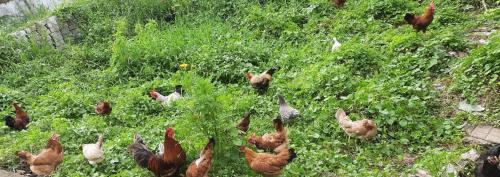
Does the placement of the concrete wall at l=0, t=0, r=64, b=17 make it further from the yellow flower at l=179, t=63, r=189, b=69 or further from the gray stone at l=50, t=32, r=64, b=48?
the yellow flower at l=179, t=63, r=189, b=69

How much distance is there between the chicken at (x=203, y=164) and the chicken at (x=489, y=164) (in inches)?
87.8

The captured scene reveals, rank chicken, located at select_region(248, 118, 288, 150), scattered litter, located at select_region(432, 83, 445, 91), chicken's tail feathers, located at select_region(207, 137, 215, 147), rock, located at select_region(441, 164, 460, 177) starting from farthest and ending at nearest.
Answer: scattered litter, located at select_region(432, 83, 445, 91) → chicken, located at select_region(248, 118, 288, 150) → chicken's tail feathers, located at select_region(207, 137, 215, 147) → rock, located at select_region(441, 164, 460, 177)

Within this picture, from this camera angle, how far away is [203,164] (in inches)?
159

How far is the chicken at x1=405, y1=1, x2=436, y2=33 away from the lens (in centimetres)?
627

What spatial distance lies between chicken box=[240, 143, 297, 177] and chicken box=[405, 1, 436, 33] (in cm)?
322

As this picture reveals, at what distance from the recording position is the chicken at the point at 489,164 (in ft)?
11.8

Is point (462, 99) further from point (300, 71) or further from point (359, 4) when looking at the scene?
point (359, 4)

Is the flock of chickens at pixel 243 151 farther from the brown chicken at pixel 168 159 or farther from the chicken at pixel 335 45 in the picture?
the chicken at pixel 335 45

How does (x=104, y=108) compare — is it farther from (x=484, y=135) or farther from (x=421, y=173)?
(x=484, y=135)

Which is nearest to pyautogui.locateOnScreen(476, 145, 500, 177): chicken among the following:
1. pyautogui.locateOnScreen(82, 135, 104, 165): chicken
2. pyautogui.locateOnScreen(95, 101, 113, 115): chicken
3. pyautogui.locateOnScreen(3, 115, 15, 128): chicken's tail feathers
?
pyautogui.locateOnScreen(82, 135, 104, 165): chicken

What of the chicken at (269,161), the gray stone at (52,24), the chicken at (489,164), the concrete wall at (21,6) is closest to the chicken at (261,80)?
the chicken at (269,161)

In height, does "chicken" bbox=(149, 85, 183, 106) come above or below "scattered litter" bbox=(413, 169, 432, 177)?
below

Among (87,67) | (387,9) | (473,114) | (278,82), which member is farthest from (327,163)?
(87,67)

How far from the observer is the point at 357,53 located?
20.6 ft
